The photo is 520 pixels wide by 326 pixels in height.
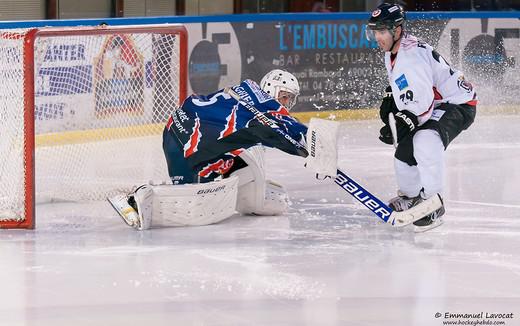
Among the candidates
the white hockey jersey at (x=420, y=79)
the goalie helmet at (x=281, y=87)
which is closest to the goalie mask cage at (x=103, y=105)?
the goalie helmet at (x=281, y=87)

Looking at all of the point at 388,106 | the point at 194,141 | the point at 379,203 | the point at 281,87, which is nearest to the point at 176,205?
the point at 194,141

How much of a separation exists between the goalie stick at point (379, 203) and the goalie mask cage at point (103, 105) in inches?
49.3

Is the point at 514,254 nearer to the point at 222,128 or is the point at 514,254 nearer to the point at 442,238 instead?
the point at 442,238

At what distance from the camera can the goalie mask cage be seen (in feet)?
20.4

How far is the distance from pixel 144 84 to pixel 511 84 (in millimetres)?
3920

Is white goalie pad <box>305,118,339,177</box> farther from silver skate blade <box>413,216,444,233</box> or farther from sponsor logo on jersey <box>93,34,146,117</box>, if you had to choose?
sponsor logo on jersey <box>93,34,146,117</box>

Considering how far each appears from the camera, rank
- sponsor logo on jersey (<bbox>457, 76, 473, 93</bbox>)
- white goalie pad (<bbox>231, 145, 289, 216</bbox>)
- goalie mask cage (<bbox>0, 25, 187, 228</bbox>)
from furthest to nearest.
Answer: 1. goalie mask cage (<bbox>0, 25, 187, 228</bbox>)
2. white goalie pad (<bbox>231, 145, 289, 216</bbox>)
3. sponsor logo on jersey (<bbox>457, 76, 473, 93</bbox>)

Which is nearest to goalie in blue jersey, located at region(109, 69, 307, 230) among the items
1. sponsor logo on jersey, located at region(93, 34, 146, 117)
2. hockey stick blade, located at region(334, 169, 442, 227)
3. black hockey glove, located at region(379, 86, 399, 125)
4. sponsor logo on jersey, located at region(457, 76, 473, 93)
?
hockey stick blade, located at region(334, 169, 442, 227)

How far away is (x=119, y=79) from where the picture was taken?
6695 millimetres

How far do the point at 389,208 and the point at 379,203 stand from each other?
0.16 feet

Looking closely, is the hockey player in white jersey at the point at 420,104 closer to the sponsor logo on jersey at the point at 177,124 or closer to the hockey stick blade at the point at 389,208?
the hockey stick blade at the point at 389,208

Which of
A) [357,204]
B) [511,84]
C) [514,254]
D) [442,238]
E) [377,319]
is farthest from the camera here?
[511,84]

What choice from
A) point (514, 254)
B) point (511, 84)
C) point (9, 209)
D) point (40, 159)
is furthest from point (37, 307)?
point (511, 84)

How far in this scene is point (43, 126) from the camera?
682 cm
